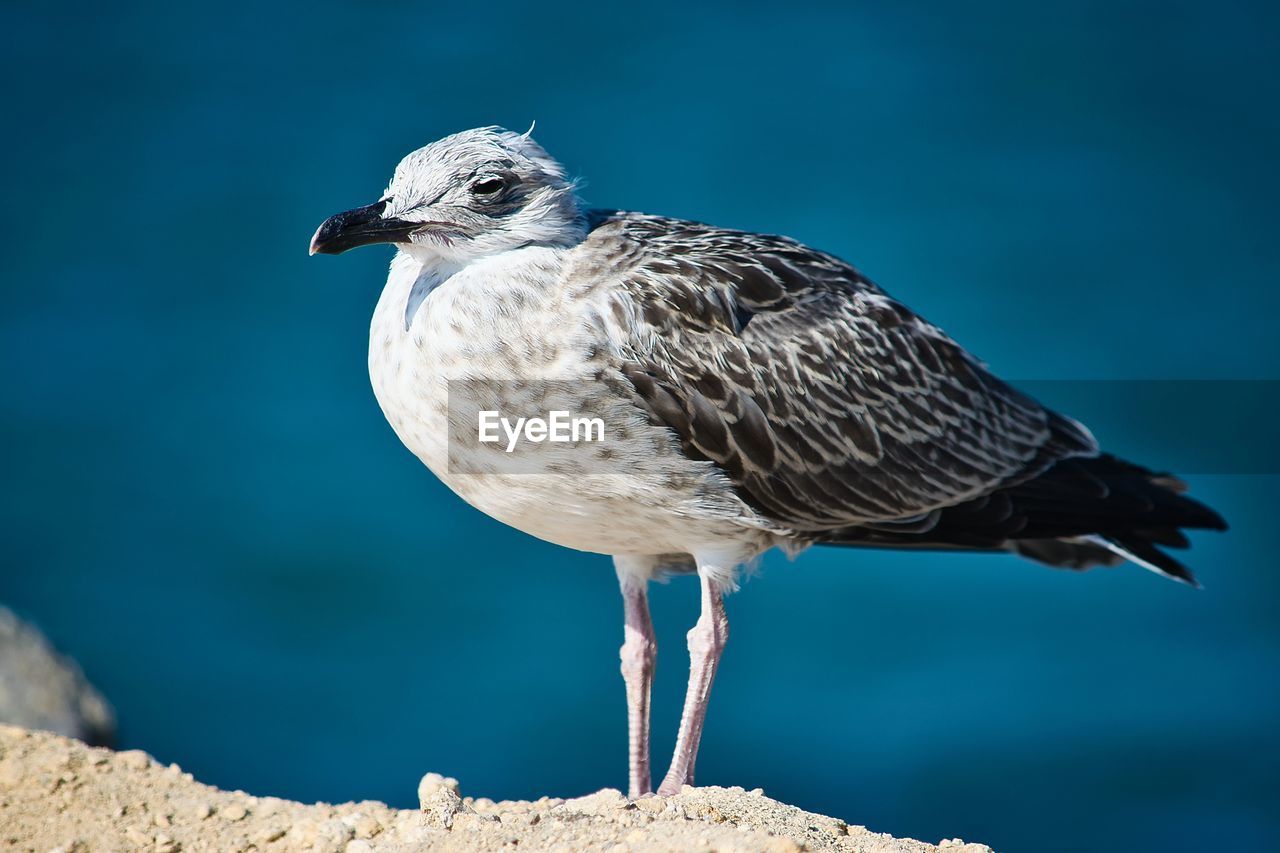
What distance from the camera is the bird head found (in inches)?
268

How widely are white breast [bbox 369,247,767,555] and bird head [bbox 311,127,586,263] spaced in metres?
0.11

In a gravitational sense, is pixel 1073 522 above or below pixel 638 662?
above

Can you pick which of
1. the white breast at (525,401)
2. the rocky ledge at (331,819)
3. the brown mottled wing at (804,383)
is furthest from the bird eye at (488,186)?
the rocky ledge at (331,819)

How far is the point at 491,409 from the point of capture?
6.49m

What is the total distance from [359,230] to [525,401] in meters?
1.09

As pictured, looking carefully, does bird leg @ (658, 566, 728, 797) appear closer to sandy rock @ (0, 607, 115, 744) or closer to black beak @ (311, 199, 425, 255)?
black beak @ (311, 199, 425, 255)

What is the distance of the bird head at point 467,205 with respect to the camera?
22.3 feet

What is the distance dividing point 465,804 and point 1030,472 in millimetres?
3742

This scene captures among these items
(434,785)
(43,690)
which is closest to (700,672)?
(434,785)

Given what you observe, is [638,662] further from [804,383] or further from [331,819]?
[331,819]

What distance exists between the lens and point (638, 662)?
25.9 ft

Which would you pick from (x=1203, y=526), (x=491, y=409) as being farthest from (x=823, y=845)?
(x=1203, y=526)

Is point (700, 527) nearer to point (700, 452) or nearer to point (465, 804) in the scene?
point (700, 452)

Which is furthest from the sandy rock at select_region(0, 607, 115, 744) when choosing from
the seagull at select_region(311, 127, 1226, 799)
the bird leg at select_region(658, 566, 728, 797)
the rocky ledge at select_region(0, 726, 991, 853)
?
the bird leg at select_region(658, 566, 728, 797)
